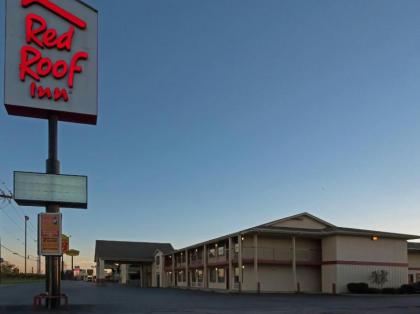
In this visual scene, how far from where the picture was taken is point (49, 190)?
77.3 feet

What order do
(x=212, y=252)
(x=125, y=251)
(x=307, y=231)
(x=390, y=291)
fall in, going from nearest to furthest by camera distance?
1. (x=390, y=291)
2. (x=307, y=231)
3. (x=212, y=252)
4. (x=125, y=251)

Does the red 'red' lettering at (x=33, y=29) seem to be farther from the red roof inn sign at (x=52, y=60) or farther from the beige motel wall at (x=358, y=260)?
the beige motel wall at (x=358, y=260)

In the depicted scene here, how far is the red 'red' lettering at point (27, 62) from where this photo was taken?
23.6 m

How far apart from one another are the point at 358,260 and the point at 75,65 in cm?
2923

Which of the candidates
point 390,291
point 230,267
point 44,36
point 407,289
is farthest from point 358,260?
point 44,36

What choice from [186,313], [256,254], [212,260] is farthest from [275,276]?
[186,313]

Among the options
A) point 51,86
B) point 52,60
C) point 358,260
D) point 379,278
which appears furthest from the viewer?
point 358,260

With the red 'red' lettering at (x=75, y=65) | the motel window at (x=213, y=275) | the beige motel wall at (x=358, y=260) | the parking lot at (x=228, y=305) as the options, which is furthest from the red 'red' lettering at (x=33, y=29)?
the motel window at (x=213, y=275)

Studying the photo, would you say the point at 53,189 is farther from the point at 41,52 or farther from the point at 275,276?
the point at 275,276

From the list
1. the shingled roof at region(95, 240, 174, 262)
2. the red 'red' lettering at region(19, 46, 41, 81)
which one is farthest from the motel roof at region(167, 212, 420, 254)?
the shingled roof at region(95, 240, 174, 262)

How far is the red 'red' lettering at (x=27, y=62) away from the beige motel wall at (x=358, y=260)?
28672 mm

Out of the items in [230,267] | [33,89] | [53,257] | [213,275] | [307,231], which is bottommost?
[213,275]

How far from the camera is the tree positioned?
4234cm

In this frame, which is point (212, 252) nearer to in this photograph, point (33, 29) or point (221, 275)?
point (221, 275)
